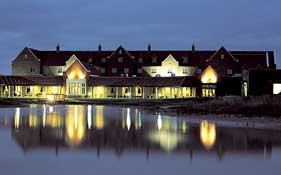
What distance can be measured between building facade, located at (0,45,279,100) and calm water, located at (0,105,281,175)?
42068 mm

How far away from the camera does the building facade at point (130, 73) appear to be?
6650 centimetres

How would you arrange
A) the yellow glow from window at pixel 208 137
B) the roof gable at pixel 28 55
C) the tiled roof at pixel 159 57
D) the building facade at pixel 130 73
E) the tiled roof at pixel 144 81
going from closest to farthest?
the yellow glow from window at pixel 208 137, the tiled roof at pixel 144 81, the building facade at pixel 130 73, the tiled roof at pixel 159 57, the roof gable at pixel 28 55

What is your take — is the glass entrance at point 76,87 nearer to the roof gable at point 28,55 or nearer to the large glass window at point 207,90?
the roof gable at point 28,55

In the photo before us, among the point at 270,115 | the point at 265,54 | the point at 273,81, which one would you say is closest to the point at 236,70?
the point at 265,54

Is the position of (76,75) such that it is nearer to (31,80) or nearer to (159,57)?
(31,80)

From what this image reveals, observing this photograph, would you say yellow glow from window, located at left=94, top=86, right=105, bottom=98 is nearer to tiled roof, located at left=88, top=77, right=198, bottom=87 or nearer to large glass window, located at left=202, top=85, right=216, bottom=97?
tiled roof, located at left=88, top=77, right=198, bottom=87

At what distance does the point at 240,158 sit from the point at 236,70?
62051mm

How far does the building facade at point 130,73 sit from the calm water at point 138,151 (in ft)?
138

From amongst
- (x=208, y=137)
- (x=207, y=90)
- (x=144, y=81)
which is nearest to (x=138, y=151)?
(x=208, y=137)

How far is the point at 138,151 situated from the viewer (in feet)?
47.4

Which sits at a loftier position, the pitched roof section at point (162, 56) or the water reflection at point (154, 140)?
the pitched roof section at point (162, 56)

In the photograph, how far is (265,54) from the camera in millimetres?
75938

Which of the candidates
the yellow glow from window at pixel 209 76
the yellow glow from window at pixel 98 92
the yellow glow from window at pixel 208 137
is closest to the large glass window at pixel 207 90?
the yellow glow from window at pixel 209 76

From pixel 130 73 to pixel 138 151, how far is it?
6270cm
